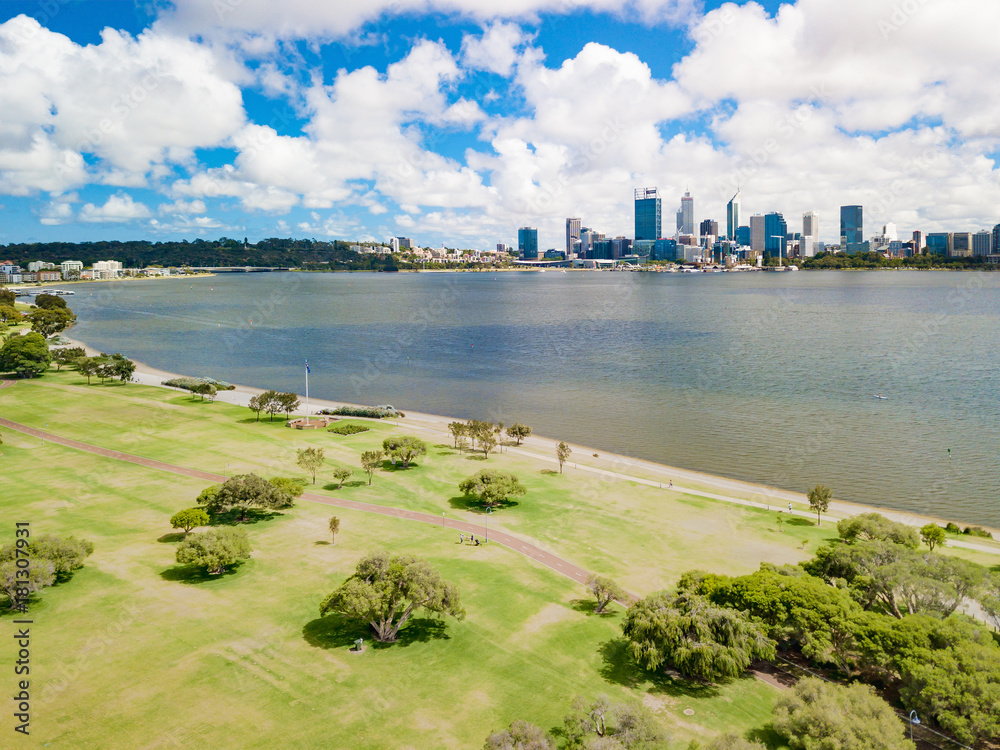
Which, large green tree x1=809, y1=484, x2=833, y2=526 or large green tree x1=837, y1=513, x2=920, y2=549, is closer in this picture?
large green tree x1=837, y1=513, x2=920, y2=549

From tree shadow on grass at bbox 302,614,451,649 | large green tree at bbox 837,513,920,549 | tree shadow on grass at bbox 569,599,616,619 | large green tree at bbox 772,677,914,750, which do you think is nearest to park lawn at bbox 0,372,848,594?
large green tree at bbox 837,513,920,549

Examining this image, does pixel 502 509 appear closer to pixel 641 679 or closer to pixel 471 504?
pixel 471 504

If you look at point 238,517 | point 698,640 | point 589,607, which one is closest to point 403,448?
point 238,517

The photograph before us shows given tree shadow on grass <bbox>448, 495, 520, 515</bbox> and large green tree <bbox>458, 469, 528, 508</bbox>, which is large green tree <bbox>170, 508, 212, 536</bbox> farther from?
large green tree <bbox>458, 469, 528, 508</bbox>

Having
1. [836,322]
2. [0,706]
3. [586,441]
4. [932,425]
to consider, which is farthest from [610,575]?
[836,322]

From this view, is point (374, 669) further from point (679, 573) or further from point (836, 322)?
point (836, 322)
